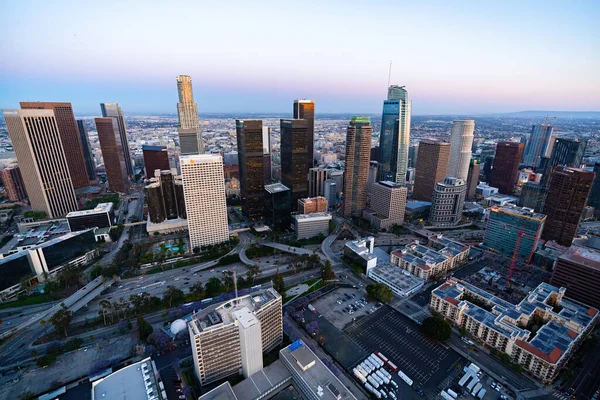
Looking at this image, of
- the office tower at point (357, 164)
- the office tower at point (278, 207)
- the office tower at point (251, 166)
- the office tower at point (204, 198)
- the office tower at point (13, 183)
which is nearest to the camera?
the office tower at point (204, 198)

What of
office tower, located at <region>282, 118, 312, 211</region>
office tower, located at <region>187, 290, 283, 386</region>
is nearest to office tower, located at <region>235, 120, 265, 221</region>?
office tower, located at <region>282, 118, 312, 211</region>

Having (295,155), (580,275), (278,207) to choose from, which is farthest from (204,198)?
(580,275)

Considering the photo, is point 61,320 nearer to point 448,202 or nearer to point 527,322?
point 527,322

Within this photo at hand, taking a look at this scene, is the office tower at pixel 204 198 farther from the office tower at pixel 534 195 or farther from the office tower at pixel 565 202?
the office tower at pixel 534 195

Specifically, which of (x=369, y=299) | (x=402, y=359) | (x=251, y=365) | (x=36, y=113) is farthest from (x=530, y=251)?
(x=36, y=113)

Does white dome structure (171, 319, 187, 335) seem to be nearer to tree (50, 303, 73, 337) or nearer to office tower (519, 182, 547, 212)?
tree (50, 303, 73, 337)

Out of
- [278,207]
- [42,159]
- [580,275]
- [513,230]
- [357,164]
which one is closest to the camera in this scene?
[580,275]

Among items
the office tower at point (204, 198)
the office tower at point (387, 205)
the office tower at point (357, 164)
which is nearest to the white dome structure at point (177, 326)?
the office tower at point (204, 198)
